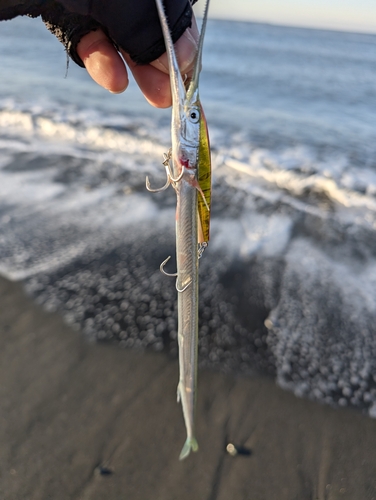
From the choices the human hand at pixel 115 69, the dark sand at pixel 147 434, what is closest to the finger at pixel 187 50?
the human hand at pixel 115 69

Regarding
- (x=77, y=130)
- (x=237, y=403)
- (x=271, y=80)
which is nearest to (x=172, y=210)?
(x=237, y=403)

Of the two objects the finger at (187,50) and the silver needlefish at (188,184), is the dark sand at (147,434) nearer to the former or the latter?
the silver needlefish at (188,184)

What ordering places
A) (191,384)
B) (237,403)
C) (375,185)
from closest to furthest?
(191,384) → (237,403) → (375,185)

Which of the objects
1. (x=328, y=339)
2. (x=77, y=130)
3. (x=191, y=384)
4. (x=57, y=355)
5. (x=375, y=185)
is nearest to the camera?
(x=191, y=384)

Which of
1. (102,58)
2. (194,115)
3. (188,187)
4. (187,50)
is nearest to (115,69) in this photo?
(102,58)

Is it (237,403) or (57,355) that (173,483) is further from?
(57,355)

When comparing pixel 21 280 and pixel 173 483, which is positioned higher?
pixel 21 280
